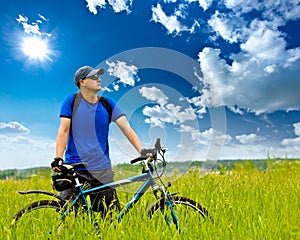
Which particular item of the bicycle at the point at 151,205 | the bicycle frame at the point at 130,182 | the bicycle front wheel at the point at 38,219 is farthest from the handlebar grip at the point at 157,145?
the bicycle front wheel at the point at 38,219

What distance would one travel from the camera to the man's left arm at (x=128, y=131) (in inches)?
219

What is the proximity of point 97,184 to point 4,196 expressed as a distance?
10.2ft

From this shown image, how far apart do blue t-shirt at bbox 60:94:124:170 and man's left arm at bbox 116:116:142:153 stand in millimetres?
274

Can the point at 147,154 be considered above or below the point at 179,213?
above

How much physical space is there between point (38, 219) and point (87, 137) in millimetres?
1328

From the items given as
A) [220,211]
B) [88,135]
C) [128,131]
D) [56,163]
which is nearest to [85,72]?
[88,135]

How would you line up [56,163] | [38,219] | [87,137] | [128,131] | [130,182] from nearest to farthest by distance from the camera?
1. [38,219]
2. [56,163]
3. [130,182]
4. [87,137]
5. [128,131]

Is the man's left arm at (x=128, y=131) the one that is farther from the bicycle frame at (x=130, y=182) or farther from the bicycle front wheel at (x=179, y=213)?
the bicycle front wheel at (x=179, y=213)

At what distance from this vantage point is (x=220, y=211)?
518 cm

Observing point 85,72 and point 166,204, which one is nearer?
point 166,204

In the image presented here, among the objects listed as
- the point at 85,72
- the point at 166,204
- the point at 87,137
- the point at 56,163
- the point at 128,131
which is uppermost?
the point at 85,72

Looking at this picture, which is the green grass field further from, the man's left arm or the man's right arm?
the man's right arm

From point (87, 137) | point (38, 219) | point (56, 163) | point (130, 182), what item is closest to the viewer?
point (38, 219)

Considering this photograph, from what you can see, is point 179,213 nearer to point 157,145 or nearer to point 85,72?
point 157,145
